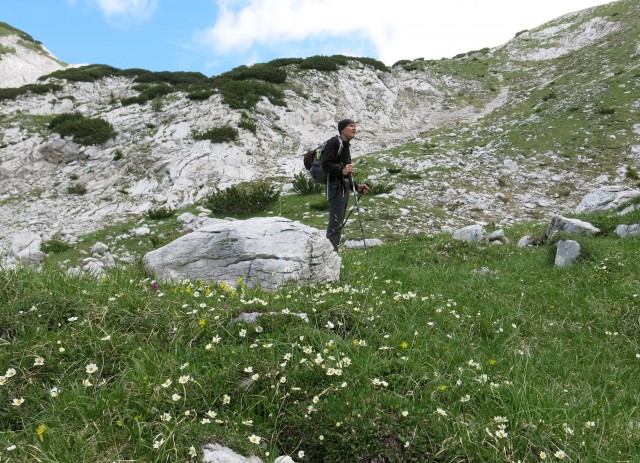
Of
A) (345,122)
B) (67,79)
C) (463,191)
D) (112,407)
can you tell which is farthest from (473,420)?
(67,79)

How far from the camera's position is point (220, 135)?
23.2 m

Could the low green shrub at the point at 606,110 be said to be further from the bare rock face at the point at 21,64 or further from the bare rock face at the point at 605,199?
the bare rock face at the point at 21,64

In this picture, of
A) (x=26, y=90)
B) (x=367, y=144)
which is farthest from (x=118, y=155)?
(x=26, y=90)

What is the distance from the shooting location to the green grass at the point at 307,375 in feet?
9.06

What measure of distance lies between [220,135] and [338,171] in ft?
54.4

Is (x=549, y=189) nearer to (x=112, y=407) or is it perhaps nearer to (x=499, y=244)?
(x=499, y=244)

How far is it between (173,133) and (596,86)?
1072 inches

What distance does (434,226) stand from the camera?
14250mm

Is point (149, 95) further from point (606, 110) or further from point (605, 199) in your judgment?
point (606, 110)

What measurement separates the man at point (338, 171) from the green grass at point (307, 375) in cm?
315

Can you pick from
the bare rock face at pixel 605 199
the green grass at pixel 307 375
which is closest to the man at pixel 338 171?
the green grass at pixel 307 375

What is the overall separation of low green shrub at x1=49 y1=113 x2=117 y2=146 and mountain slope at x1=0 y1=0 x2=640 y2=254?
51 cm

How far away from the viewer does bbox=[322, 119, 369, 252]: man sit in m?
8.33

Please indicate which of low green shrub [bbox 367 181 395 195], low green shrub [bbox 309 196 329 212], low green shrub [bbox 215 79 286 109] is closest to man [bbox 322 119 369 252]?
low green shrub [bbox 309 196 329 212]
